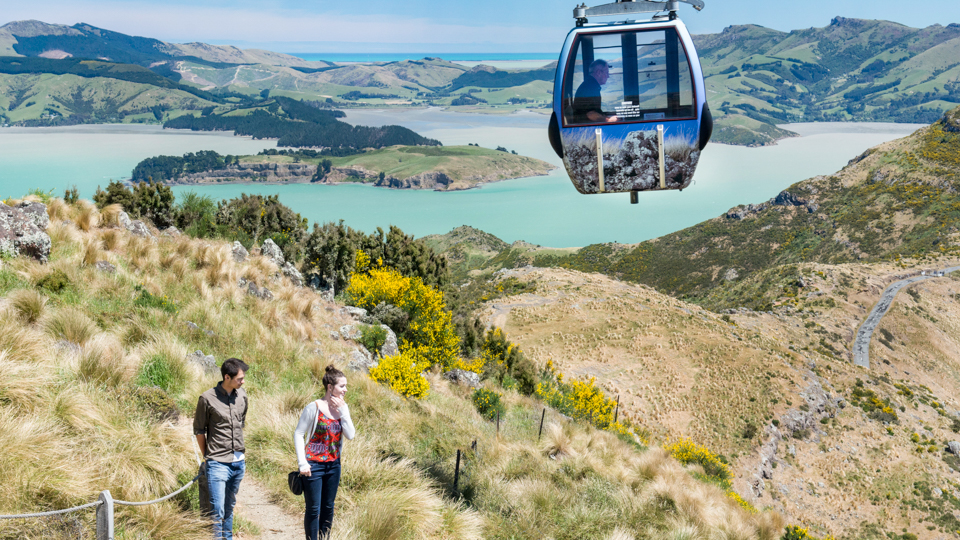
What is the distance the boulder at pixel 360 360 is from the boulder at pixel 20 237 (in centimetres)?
709

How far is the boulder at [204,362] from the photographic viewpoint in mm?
9234

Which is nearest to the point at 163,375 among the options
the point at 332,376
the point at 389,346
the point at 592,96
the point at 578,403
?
the point at 332,376

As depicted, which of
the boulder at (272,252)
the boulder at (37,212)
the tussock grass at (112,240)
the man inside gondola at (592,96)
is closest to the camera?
the man inside gondola at (592,96)

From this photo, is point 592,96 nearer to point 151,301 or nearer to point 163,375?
point 163,375

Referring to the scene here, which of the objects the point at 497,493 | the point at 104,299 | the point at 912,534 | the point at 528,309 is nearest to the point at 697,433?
the point at 912,534

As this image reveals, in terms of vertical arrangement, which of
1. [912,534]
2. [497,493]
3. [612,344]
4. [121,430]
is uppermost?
[121,430]

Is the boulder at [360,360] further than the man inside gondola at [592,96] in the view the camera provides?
Yes

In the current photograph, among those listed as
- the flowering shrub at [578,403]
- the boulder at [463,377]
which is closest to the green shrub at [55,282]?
the boulder at [463,377]

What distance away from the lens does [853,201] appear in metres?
135

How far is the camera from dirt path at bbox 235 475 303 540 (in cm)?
630

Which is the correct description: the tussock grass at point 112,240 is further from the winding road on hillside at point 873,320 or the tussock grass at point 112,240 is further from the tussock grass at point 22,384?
the winding road on hillside at point 873,320

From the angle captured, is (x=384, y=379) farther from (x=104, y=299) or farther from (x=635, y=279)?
(x=635, y=279)

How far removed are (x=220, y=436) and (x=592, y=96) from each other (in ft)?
26.3

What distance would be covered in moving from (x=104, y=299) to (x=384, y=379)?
6.38 meters
